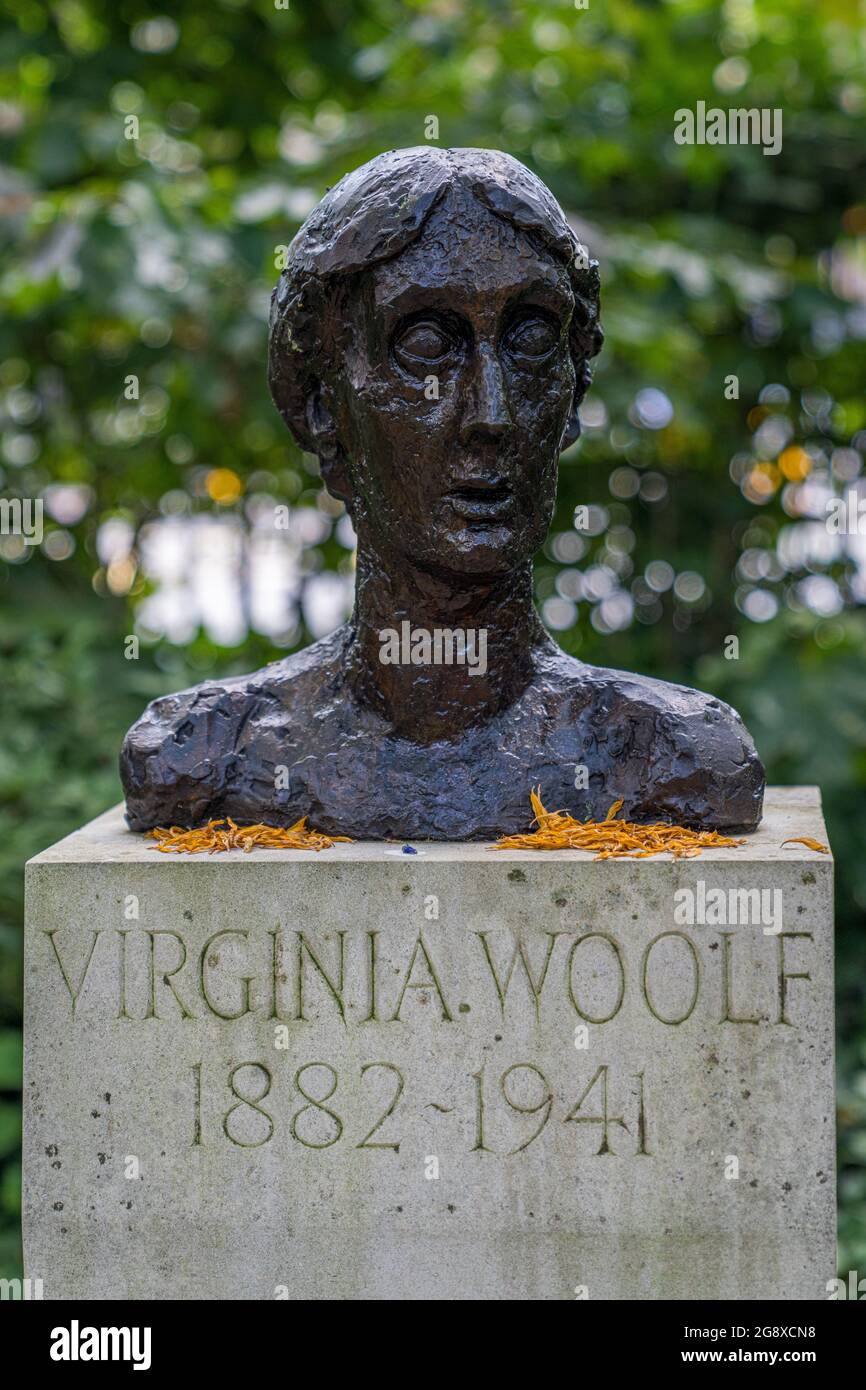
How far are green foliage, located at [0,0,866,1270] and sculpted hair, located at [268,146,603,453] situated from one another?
1660mm

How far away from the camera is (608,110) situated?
21.5 feet

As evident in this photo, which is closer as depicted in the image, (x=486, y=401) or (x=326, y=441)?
(x=486, y=401)

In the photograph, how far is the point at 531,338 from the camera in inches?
147

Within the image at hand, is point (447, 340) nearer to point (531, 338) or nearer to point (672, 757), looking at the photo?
point (531, 338)

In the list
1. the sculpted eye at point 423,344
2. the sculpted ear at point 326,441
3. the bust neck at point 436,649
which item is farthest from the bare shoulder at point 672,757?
the sculpted eye at point 423,344

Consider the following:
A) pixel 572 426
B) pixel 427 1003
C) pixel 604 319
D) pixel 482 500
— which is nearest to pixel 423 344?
pixel 482 500

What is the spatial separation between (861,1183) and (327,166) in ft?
12.8

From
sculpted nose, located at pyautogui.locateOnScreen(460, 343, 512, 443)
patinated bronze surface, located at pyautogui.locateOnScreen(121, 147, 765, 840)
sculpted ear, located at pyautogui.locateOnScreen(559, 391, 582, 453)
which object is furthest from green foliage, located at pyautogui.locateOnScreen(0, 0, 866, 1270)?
sculpted nose, located at pyautogui.locateOnScreen(460, 343, 512, 443)

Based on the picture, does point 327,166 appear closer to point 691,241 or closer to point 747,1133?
point 691,241

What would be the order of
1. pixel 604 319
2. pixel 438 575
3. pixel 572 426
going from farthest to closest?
pixel 604 319 < pixel 572 426 < pixel 438 575

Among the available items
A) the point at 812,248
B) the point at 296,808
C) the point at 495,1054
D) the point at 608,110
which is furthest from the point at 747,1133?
the point at 812,248

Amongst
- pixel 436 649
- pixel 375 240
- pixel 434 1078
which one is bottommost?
pixel 434 1078

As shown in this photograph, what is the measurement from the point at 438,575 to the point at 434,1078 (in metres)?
1.10

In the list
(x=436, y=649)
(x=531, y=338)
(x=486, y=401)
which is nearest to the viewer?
(x=486, y=401)
